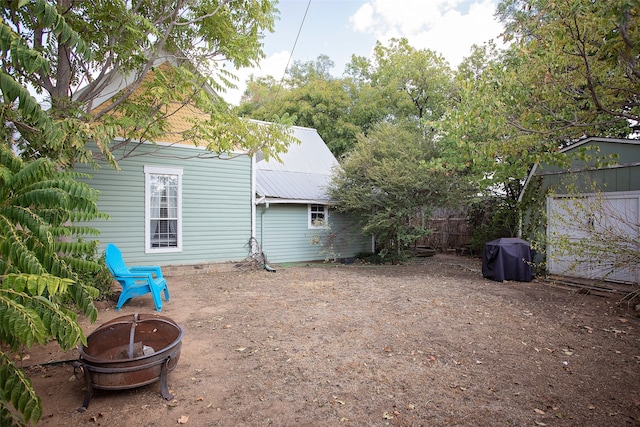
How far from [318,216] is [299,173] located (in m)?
2.22

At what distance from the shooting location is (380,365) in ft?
13.8

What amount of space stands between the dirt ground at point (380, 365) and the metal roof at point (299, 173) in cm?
543

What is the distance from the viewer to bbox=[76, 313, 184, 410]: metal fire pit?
128 inches

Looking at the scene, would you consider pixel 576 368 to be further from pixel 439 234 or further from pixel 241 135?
pixel 439 234

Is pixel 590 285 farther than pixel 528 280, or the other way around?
pixel 528 280

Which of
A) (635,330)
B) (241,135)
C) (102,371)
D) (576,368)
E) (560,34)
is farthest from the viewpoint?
(241,135)

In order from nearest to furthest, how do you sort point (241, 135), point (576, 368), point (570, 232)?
1. point (576, 368)
2. point (241, 135)
3. point (570, 232)

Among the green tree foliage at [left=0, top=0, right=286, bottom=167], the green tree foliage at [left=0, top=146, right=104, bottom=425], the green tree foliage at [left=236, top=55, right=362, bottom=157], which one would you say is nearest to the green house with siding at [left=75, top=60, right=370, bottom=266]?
the green tree foliage at [left=0, top=0, right=286, bottom=167]

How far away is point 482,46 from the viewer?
1612 cm

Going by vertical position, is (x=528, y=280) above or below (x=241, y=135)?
below

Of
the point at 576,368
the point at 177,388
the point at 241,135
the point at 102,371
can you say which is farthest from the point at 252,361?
the point at 241,135

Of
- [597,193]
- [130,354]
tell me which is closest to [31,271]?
[130,354]

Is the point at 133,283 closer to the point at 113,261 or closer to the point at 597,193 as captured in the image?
the point at 113,261

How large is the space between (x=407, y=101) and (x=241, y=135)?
14596 mm
